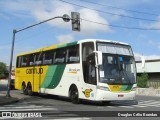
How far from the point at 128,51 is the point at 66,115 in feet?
23.4

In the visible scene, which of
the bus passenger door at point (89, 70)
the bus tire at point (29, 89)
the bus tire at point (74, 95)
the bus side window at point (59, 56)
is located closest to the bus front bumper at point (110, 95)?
the bus passenger door at point (89, 70)

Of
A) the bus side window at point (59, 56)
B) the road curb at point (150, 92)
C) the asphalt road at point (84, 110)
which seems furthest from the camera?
the road curb at point (150, 92)

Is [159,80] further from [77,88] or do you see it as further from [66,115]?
[66,115]

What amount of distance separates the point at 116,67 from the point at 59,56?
4813 mm

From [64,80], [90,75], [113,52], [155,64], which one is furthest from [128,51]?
[155,64]

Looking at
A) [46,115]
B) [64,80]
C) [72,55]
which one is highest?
[72,55]

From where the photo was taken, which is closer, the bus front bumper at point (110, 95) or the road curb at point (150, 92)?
the bus front bumper at point (110, 95)

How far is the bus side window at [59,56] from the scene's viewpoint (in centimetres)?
2217

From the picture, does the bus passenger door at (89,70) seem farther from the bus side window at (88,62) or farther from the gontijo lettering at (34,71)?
the gontijo lettering at (34,71)

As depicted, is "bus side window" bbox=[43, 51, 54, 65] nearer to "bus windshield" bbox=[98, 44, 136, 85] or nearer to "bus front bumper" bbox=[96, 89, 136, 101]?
"bus windshield" bbox=[98, 44, 136, 85]

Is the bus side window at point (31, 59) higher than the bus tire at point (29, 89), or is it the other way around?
the bus side window at point (31, 59)

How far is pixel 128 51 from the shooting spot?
2030 cm

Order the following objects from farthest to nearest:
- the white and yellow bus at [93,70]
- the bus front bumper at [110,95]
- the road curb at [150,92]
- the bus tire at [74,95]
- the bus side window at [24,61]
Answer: the road curb at [150,92]
the bus side window at [24,61]
the bus tire at [74,95]
the white and yellow bus at [93,70]
the bus front bumper at [110,95]

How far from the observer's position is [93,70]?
1903 centimetres
